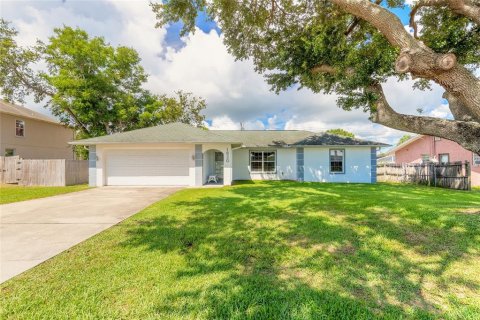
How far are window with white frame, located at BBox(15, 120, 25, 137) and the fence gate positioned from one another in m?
6.79

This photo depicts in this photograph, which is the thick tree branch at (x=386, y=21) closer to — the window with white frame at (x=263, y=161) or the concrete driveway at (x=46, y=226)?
the concrete driveway at (x=46, y=226)

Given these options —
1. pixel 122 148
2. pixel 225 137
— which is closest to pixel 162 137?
pixel 122 148

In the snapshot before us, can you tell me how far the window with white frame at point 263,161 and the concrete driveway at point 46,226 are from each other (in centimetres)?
974

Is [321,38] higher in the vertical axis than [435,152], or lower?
higher

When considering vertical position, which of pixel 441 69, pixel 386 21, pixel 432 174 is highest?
pixel 386 21

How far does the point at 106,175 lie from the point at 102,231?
1001cm

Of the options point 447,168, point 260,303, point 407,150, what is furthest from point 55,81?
point 407,150

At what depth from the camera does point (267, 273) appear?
2957mm

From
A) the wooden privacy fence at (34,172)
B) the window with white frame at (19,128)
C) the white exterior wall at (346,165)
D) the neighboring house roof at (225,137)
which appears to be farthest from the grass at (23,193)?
the white exterior wall at (346,165)

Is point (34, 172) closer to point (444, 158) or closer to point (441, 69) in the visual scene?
point (441, 69)

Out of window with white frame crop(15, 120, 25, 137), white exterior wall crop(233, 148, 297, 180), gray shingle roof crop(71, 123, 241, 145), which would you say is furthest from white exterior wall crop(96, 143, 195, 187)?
window with white frame crop(15, 120, 25, 137)

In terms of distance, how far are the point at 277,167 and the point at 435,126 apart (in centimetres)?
1248

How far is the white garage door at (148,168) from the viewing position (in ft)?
43.5

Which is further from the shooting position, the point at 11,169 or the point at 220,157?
the point at 220,157
